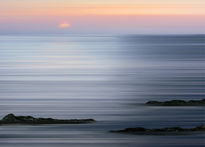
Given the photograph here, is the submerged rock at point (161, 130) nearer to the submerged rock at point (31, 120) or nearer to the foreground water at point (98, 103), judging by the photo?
the foreground water at point (98, 103)

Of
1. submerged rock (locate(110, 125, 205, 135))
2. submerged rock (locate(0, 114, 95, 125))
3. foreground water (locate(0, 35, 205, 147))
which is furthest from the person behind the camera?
submerged rock (locate(0, 114, 95, 125))

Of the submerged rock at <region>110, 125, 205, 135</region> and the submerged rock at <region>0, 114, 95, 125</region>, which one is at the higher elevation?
the submerged rock at <region>0, 114, 95, 125</region>

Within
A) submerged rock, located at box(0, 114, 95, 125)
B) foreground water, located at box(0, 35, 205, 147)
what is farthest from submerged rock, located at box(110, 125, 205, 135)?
submerged rock, located at box(0, 114, 95, 125)

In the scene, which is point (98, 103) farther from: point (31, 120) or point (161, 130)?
point (161, 130)

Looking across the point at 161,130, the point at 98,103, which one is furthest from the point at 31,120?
the point at 98,103

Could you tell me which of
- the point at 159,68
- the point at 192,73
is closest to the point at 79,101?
the point at 192,73

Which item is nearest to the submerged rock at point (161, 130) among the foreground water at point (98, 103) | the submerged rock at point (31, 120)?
the foreground water at point (98, 103)

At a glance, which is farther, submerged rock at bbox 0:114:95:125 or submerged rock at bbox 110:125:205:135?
submerged rock at bbox 0:114:95:125

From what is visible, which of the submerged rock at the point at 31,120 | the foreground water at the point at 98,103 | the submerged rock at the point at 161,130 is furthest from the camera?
the submerged rock at the point at 31,120

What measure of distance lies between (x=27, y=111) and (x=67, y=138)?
21.0 feet

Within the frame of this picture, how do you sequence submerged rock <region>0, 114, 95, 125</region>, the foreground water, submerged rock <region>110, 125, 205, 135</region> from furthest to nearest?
1. submerged rock <region>0, 114, 95, 125</region>
2. submerged rock <region>110, 125, 205, 135</region>
3. the foreground water

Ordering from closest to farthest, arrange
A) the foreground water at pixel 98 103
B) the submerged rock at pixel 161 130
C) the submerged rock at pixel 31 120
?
the foreground water at pixel 98 103 < the submerged rock at pixel 161 130 < the submerged rock at pixel 31 120

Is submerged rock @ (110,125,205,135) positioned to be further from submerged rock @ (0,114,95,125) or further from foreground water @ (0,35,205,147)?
submerged rock @ (0,114,95,125)

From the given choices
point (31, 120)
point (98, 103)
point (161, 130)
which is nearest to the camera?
point (161, 130)
